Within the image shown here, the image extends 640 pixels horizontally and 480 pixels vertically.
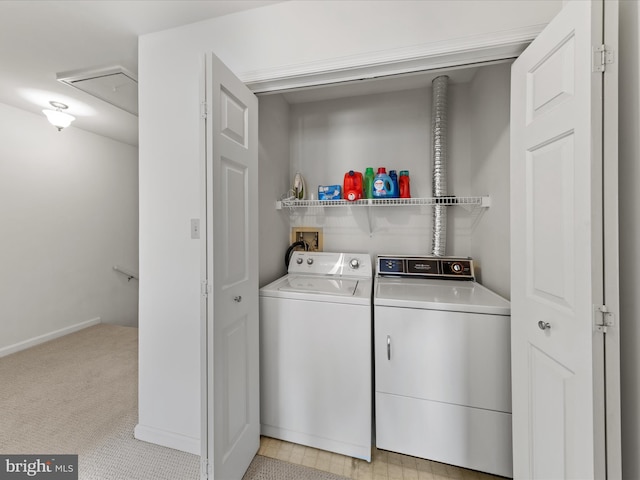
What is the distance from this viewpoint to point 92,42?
1657 mm

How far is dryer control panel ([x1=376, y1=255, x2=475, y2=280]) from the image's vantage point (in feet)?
6.50

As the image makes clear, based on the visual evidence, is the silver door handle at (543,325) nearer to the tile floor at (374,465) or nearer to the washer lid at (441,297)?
the washer lid at (441,297)

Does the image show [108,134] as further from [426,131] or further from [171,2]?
[426,131]

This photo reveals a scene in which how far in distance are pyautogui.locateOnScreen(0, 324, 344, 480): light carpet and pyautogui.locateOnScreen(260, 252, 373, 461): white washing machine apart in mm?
196

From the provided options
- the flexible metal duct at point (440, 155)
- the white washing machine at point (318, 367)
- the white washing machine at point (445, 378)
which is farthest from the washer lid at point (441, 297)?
the flexible metal duct at point (440, 155)

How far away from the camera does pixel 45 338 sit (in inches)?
116

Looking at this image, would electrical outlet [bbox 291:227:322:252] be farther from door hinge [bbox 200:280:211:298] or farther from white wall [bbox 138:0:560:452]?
door hinge [bbox 200:280:211:298]

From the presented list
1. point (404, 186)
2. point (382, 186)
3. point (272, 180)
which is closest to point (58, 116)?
point (272, 180)

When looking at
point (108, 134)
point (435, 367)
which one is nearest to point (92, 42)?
point (108, 134)

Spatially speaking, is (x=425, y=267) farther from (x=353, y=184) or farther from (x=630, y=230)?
(x=630, y=230)

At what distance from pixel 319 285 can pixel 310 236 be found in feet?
2.48

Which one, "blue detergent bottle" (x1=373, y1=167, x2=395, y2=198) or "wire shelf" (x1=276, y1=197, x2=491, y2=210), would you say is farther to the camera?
"blue detergent bottle" (x1=373, y1=167, x2=395, y2=198)

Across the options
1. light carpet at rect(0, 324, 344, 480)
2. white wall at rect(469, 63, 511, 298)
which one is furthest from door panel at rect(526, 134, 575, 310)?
light carpet at rect(0, 324, 344, 480)

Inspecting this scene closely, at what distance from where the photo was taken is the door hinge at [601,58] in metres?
0.77
